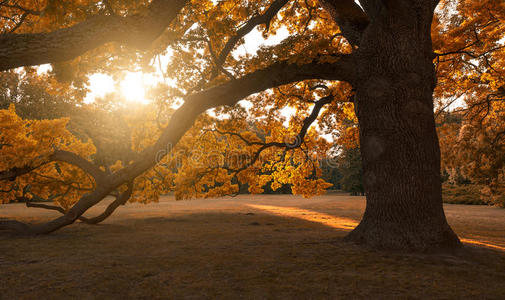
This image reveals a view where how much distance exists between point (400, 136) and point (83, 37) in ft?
19.4

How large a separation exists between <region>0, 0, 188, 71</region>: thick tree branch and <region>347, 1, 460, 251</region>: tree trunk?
4.37 meters

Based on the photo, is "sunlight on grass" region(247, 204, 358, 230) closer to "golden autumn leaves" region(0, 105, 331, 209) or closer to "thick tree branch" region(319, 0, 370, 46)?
"golden autumn leaves" region(0, 105, 331, 209)

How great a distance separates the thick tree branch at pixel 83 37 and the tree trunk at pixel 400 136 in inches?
172

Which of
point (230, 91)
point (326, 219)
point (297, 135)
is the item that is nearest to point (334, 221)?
point (326, 219)

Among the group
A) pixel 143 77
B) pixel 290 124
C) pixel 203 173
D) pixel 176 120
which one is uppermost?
pixel 143 77

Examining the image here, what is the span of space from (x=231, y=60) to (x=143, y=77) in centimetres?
315

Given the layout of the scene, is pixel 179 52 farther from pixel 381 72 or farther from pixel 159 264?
pixel 159 264

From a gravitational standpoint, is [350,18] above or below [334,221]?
above

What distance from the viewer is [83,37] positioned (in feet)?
13.2

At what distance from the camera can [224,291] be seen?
3.34 m

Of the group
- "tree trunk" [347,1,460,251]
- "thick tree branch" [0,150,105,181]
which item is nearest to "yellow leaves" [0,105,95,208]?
"thick tree branch" [0,150,105,181]

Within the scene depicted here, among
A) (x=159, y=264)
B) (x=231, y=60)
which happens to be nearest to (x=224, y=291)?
(x=159, y=264)

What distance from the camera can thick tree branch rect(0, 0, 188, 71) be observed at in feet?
12.0

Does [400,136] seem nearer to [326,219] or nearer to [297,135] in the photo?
[297,135]
